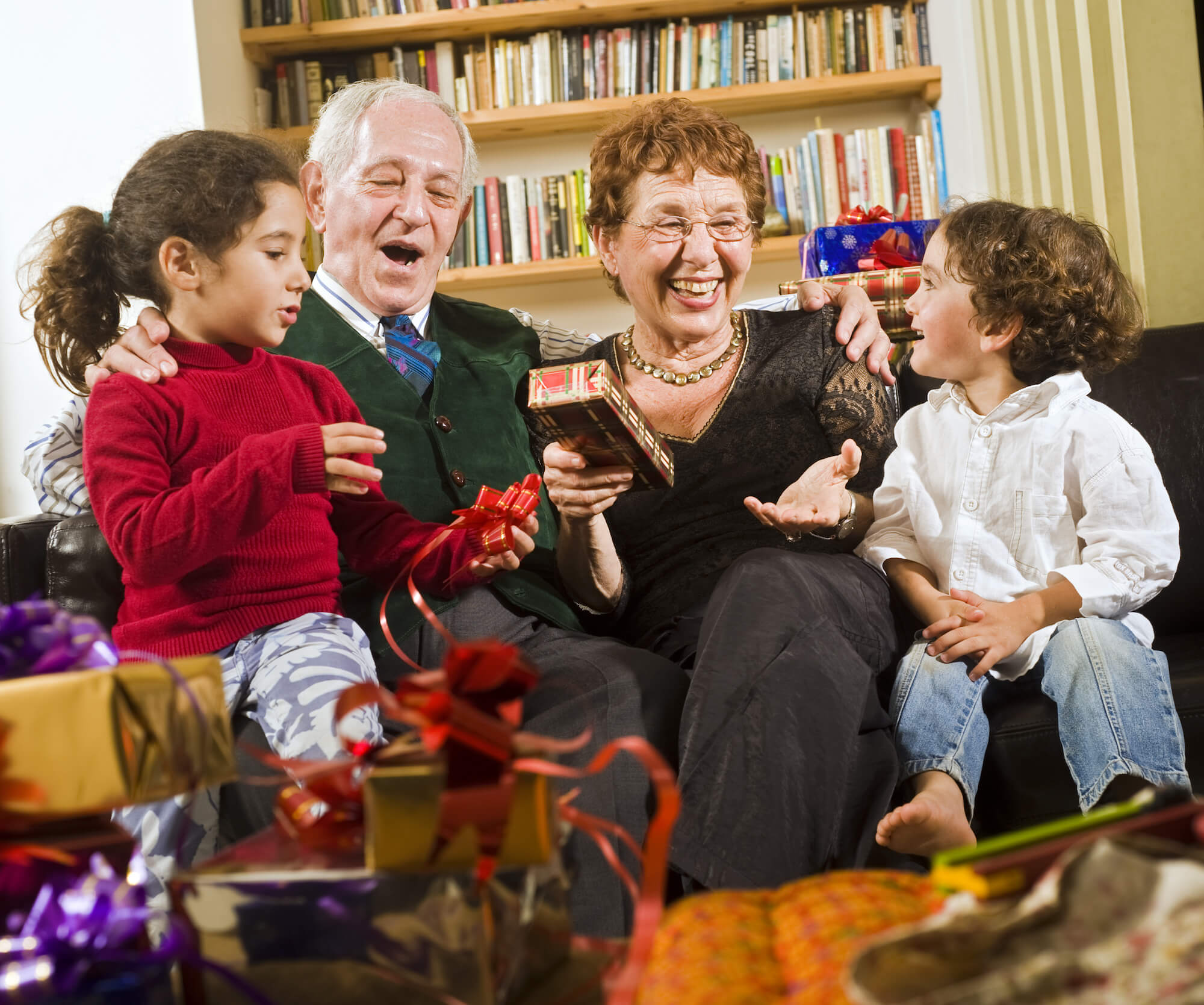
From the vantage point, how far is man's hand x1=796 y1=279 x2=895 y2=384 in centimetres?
172

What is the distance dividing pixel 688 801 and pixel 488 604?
1.71 feet

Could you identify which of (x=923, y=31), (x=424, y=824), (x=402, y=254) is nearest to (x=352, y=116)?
(x=402, y=254)

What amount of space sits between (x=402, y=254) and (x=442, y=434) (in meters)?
0.35

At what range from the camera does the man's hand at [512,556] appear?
1.44 m

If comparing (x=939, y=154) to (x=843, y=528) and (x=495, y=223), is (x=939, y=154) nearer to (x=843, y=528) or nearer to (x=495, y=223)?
(x=495, y=223)

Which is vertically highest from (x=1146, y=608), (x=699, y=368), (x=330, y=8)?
(x=330, y=8)

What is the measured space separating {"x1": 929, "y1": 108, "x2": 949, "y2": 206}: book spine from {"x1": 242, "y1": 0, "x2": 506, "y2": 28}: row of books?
1.34 metres

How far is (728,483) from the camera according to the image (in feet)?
5.52

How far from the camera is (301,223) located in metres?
1.45

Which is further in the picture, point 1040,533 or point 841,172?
point 841,172

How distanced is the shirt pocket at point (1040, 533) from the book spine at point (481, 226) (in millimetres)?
2322

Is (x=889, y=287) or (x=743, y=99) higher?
(x=743, y=99)

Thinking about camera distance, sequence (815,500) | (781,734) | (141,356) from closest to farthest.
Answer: (781,734), (141,356), (815,500)

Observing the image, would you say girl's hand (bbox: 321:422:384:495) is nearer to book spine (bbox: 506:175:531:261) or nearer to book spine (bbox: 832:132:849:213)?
book spine (bbox: 506:175:531:261)
